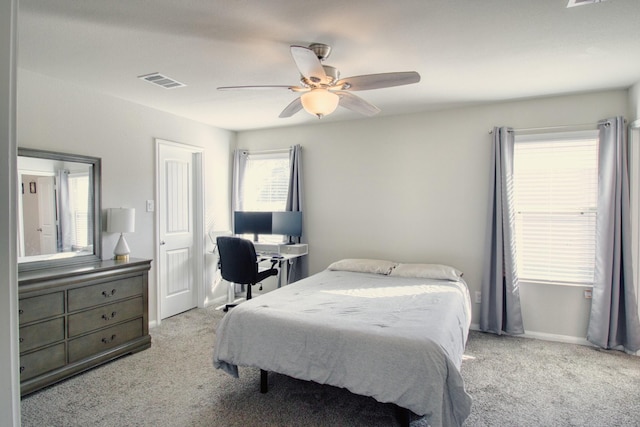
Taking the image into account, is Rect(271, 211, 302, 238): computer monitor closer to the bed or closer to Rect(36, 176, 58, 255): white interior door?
the bed

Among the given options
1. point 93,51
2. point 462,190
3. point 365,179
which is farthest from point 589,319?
point 93,51

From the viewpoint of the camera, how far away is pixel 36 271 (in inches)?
111

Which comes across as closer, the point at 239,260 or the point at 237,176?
the point at 239,260

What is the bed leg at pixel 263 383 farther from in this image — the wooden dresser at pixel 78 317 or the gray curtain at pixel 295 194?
the gray curtain at pixel 295 194

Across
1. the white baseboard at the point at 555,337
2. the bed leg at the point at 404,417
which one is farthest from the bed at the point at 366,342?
the white baseboard at the point at 555,337

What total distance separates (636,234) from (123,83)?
4752 millimetres

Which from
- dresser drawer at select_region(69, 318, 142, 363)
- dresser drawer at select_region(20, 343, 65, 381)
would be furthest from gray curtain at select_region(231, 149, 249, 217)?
dresser drawer at select_region(20, 343, 65, 381)

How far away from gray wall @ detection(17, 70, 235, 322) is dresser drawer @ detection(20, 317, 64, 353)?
881 millimetres

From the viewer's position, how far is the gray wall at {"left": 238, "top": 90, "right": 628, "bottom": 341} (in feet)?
11.8

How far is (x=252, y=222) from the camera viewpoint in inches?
190

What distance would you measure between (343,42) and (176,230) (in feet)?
10.3

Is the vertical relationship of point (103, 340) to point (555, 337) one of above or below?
above

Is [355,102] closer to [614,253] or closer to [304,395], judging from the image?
[304,395]

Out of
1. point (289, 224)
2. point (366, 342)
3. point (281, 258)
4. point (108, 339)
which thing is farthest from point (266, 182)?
point (366, 342)
